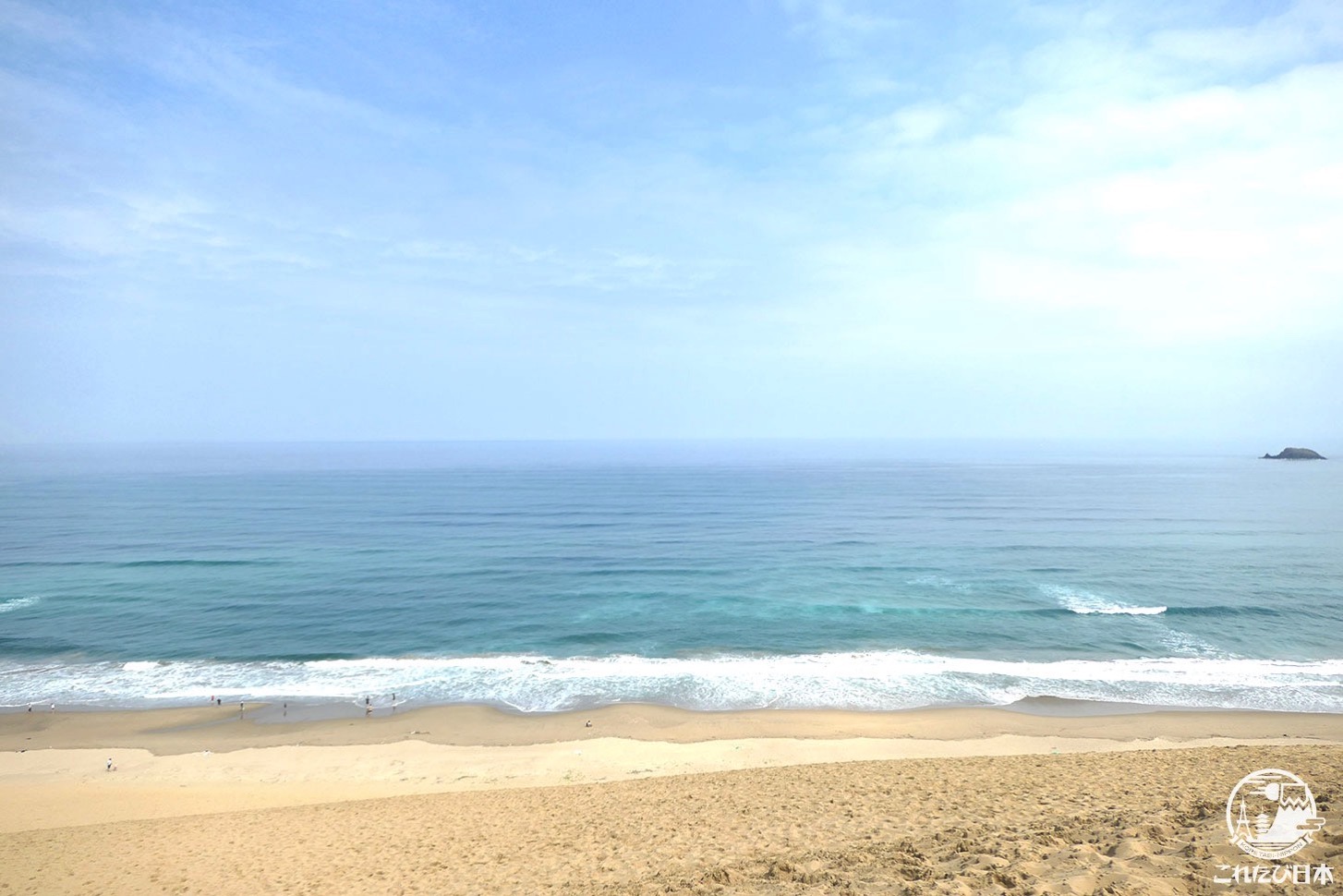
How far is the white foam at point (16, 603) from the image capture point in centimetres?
3725

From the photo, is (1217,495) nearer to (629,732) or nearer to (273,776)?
(629,732)

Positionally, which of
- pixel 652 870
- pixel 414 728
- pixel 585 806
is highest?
pixel 652 870

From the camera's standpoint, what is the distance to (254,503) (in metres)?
82.5

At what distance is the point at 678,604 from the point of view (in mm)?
39000

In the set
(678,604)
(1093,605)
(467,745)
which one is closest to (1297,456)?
(1093,605)

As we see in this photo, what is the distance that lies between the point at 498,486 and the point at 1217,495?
362 ft

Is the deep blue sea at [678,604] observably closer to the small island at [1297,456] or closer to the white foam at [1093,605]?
the white foam at [1093,605]

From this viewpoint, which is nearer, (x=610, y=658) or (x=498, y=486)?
(x=610, y=658)

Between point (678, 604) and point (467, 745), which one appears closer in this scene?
point (467, 745)

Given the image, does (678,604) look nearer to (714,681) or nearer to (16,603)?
(714,681)

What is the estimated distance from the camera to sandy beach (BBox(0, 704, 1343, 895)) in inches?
411

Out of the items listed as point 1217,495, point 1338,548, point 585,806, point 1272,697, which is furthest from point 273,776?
point 1217,495

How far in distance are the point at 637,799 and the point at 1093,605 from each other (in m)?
34.0

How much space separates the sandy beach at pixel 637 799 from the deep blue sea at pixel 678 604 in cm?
268
